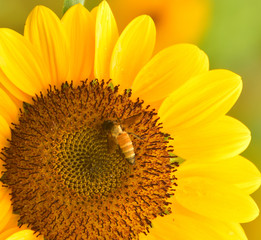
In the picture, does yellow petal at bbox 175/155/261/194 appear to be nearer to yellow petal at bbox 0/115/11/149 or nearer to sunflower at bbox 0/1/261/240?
sunflower at bbox 0/1/261/240

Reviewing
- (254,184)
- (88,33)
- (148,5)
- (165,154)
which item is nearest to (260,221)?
(254,184)

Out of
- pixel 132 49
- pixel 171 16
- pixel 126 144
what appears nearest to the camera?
pixel 126 144

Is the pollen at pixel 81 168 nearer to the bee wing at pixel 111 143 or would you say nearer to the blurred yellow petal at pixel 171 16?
the bee wing at pixel 111 143

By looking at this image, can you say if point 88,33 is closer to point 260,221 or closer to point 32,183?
point 32,183

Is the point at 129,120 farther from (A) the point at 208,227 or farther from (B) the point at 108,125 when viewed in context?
(A) the point at 208,227

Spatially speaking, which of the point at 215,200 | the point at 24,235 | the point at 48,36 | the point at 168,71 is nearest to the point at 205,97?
the point at 168,71
